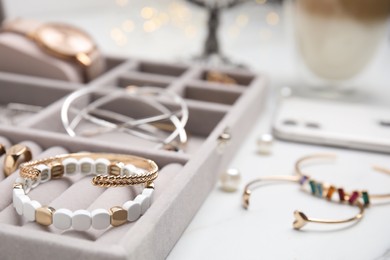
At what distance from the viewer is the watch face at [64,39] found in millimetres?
732

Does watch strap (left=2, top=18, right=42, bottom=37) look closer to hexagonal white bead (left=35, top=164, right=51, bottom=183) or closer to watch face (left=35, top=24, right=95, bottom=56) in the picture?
watch face (left=35, top=24, right=95, bottom=56)

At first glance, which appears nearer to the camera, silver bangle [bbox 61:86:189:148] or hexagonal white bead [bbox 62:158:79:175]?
hexagonal white bead [bbox 62:158:79:175]

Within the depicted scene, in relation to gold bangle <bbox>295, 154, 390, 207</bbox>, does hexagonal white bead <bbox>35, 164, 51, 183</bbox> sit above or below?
above

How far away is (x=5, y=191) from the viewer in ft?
1.53

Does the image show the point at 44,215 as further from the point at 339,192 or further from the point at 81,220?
the point at 339,192

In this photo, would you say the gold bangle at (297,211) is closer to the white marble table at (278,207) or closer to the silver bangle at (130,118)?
the white marble table at (278,207)

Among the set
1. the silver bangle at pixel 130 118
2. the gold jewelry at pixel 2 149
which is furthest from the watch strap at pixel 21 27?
the gold jewelry at pixel 2 149

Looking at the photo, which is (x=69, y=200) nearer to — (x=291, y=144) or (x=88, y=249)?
(x=88, y=249)

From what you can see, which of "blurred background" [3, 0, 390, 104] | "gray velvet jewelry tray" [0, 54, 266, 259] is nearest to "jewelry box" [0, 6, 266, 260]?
"gray velvet jewelry tray" [0, 54, 266, 259]

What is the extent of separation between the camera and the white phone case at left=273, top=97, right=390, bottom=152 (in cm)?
65

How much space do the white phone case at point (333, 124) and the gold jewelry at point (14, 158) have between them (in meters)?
0.30

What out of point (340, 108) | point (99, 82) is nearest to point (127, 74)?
point (99, 82)

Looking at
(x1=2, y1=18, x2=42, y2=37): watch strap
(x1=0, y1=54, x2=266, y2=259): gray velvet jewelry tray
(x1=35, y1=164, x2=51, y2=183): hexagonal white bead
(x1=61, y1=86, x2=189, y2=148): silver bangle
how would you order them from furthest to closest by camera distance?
(x1=2, y1=18, x2=42, y2=37): watch strap
(x1=61, y1=86, x2=189, y2=148): silver bangle
(x1=35, y1=164, x2=51, y2=183): hexagonal white bead
(x1=0, y1=54, x2=266, y2=259): gray velvet jewelry tray

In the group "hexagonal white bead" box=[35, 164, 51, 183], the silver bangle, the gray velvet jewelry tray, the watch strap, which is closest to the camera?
the gray velvet jewelry tray
